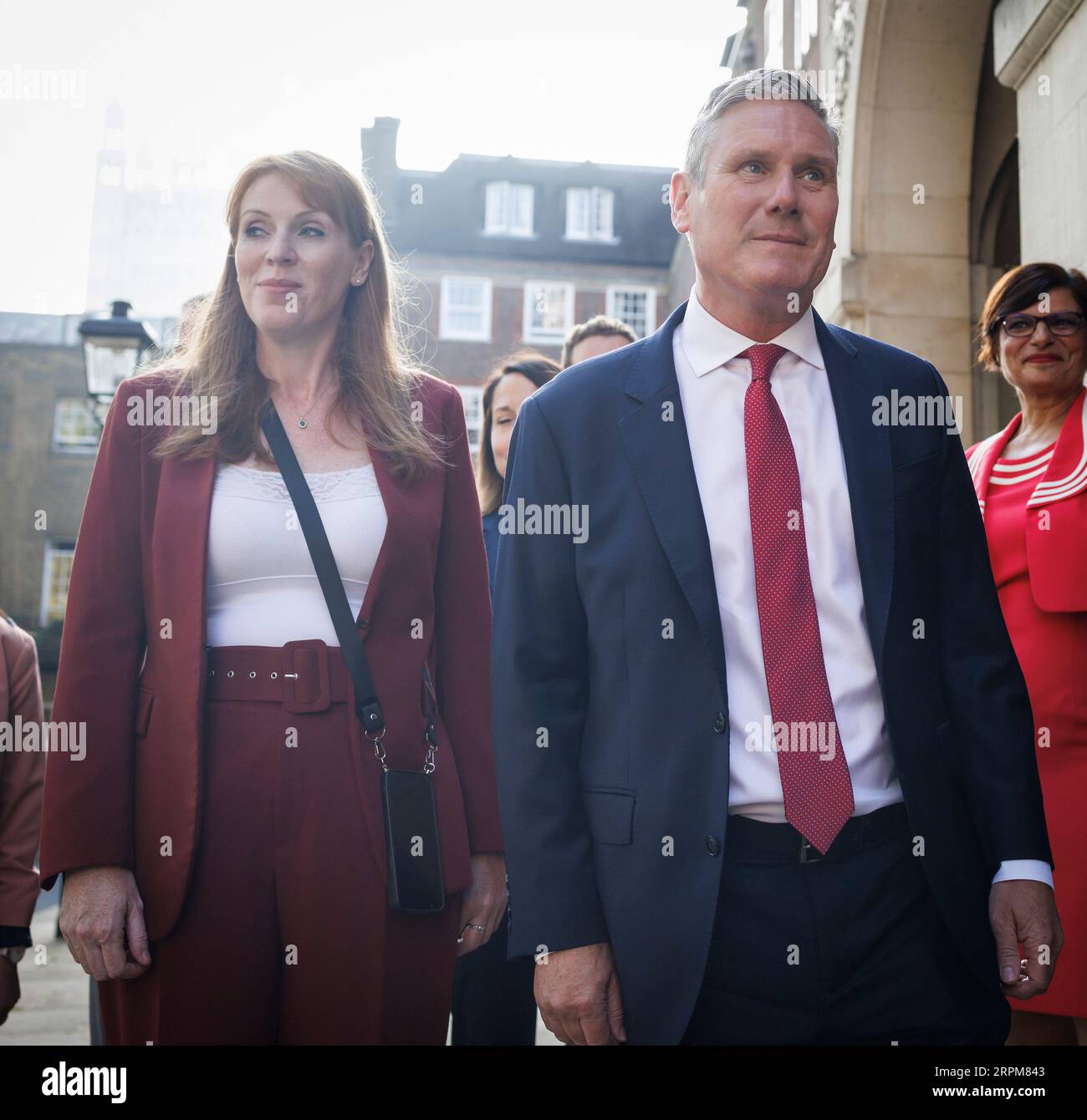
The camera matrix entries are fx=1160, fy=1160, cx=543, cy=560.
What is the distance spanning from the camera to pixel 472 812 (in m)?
2.55

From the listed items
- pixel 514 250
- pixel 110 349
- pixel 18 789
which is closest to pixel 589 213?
pixel 514 250

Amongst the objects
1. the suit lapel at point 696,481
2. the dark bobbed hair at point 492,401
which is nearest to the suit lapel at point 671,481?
the suit lapel at point 696,481

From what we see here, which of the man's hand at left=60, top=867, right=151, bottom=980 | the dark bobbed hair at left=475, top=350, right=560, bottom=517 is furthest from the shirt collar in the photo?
the dark bobbed hair at left=475, top=350, right=560, bottom=517

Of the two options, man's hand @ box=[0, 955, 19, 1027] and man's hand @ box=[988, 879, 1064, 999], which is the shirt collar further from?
man's hand @ box=[0, 955, 19, 1027]

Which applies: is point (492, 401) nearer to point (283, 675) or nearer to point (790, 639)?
point (283, 675)

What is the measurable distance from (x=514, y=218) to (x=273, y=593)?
37.5 meters

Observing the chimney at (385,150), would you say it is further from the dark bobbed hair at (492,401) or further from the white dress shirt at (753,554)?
the white dress shirt at (753,554)

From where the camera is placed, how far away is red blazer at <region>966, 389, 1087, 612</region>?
10.7 ft

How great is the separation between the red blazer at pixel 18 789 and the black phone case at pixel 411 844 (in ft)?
3.99

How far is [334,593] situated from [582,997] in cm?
91

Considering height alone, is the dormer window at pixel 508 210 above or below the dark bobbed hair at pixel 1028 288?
above

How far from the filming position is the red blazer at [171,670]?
2.27 m

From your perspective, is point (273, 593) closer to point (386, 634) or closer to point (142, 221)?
point (386, 634)
